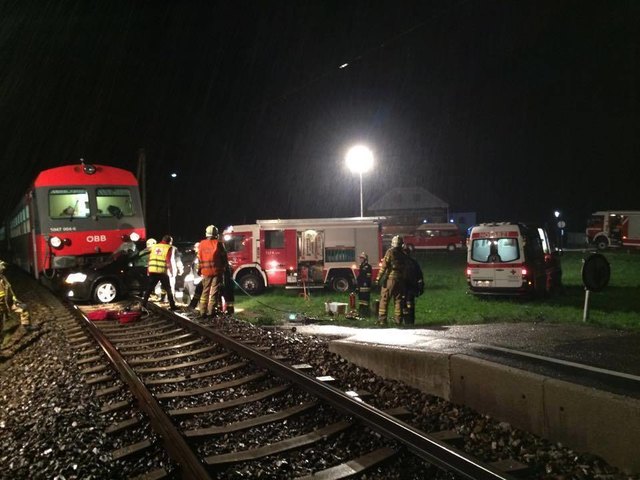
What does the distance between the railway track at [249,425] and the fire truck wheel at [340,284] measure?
11.7 metres

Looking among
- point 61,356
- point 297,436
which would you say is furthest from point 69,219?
point 297,436

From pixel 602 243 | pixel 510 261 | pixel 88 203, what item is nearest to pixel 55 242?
pixel 88 203

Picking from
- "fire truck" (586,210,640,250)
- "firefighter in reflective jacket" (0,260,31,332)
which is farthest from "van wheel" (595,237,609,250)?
"firefighter in reflective jacket" (0,260,31,332)

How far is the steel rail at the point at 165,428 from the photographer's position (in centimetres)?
389

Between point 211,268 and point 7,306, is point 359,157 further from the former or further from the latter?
point 7,306

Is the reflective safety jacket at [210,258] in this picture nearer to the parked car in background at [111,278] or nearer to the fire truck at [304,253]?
the parked car in background at [111,278]

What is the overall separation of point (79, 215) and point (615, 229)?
36.3m

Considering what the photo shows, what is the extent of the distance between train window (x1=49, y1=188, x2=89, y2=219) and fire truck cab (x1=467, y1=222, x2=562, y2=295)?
11.5 metres

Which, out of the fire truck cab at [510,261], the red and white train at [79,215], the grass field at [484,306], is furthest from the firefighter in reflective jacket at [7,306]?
the fire truck cab at [510,261]

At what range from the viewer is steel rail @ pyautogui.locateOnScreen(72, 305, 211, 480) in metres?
3.89

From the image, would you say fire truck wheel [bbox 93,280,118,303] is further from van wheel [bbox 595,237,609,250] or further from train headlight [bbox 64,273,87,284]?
van wheel [bbox 595,237,609,250]

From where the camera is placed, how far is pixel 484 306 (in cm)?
1425

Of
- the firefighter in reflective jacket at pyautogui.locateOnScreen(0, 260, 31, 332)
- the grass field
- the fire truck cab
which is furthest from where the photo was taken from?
the fire truck cab

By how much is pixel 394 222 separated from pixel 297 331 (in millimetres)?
51470
